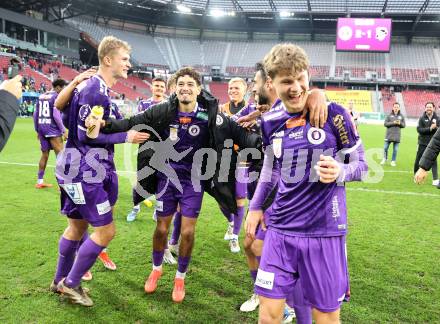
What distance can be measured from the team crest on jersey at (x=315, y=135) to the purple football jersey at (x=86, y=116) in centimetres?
186

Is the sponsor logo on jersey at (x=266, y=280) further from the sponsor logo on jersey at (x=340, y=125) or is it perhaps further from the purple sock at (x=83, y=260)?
the purple sock at (x=83, y=260)

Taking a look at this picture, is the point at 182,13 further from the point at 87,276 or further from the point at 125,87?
the point at 87,276

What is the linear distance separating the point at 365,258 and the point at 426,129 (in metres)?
Answer: 6.06

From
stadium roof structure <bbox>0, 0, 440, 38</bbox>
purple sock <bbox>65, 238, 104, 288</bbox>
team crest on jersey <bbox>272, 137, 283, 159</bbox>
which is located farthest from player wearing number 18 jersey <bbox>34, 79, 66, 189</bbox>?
stadium roof structure <bbox>0, 0, 440, 38</bbox>

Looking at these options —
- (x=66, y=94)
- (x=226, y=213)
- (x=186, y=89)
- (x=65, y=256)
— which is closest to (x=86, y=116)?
(x=66, y=94)

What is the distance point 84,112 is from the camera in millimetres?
3494

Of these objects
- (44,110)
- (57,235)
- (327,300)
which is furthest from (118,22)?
(327,300)

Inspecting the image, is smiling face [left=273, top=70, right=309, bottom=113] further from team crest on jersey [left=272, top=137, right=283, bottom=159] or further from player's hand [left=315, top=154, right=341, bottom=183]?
player's hand [left=315, top=154, right=341, bottom=183]

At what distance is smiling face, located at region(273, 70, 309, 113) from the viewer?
2.51 meters

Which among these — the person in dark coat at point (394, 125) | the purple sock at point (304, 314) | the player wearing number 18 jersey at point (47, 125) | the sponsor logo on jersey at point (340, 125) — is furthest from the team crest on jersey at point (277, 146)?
the person in dark coat at point (394, 125)

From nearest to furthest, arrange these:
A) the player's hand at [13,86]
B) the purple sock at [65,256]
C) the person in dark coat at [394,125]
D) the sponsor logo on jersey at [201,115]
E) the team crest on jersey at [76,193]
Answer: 1. the player's hand at [13,86]
2. the team crest on jersey at [76,193]
3. the purple sock at [65,256]
4. the sponsor logo on jersey at [201,115]
5. the person in dark coat at [394,125]

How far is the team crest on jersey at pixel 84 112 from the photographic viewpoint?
349 centimetres

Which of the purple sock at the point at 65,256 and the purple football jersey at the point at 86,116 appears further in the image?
the purple sock at the point at 65,256

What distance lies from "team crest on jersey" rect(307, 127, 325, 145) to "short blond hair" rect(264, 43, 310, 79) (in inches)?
15.4
